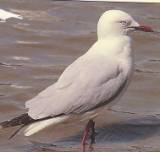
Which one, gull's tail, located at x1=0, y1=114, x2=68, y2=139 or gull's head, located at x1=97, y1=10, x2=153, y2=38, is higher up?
gull's head, located at x1=97, y1=10, x2=153, y2=38

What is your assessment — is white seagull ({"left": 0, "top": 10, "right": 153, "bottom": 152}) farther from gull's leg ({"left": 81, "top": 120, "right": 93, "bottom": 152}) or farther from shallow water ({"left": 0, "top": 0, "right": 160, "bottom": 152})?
shallow water ({"left": 0, "top": 0, "right": 160, "bottom": 152})

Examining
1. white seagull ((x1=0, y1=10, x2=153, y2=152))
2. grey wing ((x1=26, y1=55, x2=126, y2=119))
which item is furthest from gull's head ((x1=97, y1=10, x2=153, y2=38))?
grey wing ((x1=26, y1=55, x2=126, y2=119))

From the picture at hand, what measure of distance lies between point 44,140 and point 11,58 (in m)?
2.22

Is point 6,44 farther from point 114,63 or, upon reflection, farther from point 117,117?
point 114,63

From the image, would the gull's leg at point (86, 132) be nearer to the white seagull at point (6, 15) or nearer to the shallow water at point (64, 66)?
the shallow water at point (64, 66)

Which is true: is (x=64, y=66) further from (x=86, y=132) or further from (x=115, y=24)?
(x=115, y=24)

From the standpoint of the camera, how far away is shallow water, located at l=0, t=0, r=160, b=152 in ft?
20.8

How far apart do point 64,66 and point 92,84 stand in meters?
2.26

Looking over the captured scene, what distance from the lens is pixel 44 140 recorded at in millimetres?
6305

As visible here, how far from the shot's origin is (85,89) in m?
5.84

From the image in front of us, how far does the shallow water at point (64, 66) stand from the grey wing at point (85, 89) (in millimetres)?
420

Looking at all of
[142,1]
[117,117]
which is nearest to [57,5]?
[142,1]

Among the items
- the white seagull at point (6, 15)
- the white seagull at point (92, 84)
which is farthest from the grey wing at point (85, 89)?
the white seagull at point (6, 15)

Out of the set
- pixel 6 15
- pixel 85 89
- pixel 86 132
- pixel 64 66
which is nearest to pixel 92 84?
pixel 85 89
